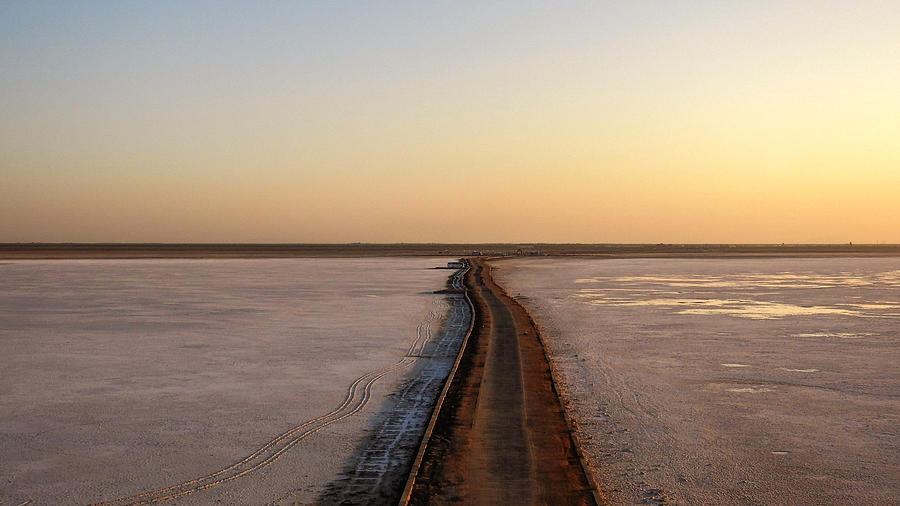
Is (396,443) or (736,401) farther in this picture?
(736,401)

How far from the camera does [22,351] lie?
18.9m

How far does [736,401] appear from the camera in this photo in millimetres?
13414

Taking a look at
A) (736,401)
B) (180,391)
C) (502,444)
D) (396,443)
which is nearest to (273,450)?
(396,443)

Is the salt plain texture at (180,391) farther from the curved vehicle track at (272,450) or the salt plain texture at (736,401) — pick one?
the salt plain texture at (736,401)

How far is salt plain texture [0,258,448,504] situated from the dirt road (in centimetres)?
133

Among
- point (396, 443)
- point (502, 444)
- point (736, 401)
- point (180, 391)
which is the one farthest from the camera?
point (180, 391)

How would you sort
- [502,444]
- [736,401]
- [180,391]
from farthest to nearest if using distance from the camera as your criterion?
[180,391], [736,401], [502,444]

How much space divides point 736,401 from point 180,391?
405 inches

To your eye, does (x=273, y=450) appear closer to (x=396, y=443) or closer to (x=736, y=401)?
(x=396, y=443)

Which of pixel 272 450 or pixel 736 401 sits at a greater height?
pixel 736 401

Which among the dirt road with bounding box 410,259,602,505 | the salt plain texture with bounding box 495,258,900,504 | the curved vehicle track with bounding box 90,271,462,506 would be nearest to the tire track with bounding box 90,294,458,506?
the curved vehicle track with bounding box 90,271,462,506

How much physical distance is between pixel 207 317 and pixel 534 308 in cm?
1348

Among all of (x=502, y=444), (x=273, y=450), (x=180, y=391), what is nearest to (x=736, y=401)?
(x=502, y=444)

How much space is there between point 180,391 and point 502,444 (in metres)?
7.03
